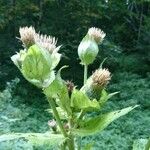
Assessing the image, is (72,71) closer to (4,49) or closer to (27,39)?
(4,49)

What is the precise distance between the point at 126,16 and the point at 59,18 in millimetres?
2148

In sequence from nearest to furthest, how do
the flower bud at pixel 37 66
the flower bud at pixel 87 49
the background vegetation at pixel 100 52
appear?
the flower bud at pixel 37 66
the flower bud at pixel 87 49
the background vegetation at pixel 100 52

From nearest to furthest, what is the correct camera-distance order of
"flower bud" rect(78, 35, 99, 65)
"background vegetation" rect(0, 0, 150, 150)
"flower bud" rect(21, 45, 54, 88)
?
"flower bud" rect(21, 45, 54, 88) < "flower bud" rect(78, 35, 99, 65) < "background vegetation" rect(0, 0, 150, 150)

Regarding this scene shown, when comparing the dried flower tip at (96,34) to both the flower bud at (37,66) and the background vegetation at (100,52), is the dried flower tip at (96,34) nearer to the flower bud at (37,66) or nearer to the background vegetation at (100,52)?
the flower bud at (37,66)

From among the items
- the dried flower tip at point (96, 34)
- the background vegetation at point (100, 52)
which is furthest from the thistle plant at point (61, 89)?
the background vegetation at point (100, 52)

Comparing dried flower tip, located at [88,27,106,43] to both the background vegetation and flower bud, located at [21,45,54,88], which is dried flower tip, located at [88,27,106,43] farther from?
the background vegetation

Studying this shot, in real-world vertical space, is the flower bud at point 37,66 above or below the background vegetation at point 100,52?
above

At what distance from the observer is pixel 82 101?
77 cm

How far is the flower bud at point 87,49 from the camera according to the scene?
2.79ft

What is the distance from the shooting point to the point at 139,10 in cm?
1059

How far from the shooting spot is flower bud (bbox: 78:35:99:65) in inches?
33.5

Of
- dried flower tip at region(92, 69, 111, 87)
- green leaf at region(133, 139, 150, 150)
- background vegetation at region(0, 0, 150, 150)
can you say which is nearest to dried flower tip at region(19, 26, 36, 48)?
dried flower tip at region(92, 69, 111, 87)

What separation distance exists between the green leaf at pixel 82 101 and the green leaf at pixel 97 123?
2 centimetres

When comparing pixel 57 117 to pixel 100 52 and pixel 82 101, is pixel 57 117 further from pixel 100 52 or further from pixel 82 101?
pixel 100 52
